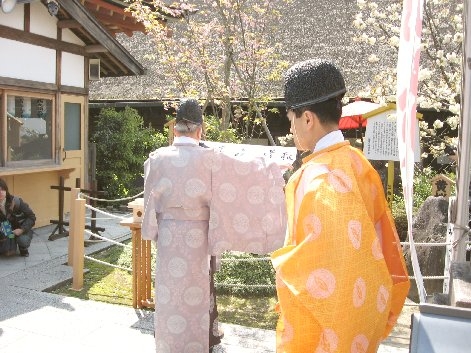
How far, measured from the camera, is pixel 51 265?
22.8 ft

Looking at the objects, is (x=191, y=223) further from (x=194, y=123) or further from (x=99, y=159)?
(x=99, y=159)

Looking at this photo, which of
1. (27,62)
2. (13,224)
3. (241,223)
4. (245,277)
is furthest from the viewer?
(27,62)

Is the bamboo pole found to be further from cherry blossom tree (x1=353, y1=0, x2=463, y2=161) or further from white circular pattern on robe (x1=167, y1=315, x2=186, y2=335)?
cherry blossom tree (x1=353, y1=0, x2=463, y2=161)

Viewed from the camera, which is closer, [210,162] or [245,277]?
[210,162]

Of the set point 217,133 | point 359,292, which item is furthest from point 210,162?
point 217,133

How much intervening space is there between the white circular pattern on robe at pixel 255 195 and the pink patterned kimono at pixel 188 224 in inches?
2.0

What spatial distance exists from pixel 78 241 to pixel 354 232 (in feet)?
15.8

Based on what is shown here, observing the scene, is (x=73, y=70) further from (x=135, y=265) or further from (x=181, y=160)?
(x=181, y=160)

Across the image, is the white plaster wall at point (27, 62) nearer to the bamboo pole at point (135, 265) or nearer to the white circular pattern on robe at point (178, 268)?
the bamboo pole at point (135, 265)

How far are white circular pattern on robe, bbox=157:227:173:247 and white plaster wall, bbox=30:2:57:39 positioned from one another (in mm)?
6276

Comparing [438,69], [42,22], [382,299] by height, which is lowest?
[382,299]

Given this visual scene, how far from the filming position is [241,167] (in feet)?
13.3

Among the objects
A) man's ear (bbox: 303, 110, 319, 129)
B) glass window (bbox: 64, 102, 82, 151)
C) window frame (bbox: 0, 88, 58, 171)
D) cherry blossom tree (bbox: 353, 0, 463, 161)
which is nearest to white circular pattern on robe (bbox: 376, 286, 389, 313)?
man's ear (bbox: 303, 110, 319, 129)

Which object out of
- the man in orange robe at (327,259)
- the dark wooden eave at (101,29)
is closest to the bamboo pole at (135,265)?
the man in orange robe at (327,259)
